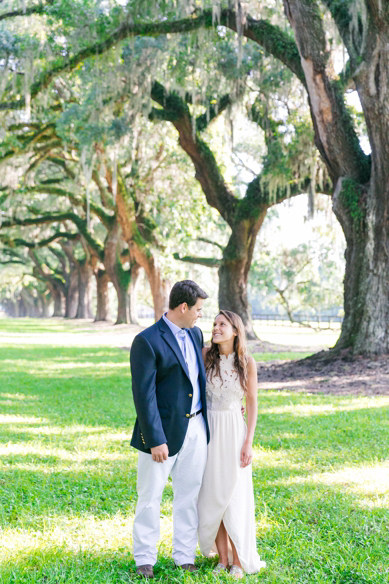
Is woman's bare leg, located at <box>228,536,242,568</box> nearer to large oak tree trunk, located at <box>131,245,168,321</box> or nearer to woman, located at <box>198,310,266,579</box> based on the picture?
woman, located at <box>198,310,266,579</box>

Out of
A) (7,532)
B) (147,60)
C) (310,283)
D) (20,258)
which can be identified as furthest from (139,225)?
(20,258)

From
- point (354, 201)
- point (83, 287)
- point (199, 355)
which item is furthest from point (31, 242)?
point (199, 355)

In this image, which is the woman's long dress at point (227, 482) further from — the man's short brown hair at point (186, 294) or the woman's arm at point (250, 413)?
the man's short brown hair at point (186, 294)

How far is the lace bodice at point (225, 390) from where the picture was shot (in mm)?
3420

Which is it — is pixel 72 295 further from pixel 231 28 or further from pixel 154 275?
pixel 231 28

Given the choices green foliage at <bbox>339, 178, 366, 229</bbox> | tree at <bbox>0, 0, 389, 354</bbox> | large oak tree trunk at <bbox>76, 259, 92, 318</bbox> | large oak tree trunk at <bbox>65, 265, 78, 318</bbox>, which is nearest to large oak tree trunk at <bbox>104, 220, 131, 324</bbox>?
large oak tree trunk at <bbox>76, 259, 92, 318</bbox>

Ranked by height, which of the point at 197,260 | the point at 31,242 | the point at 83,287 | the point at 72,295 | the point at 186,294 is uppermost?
the point at 31,242

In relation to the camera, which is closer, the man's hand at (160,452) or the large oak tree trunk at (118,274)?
the man's hand at (160,452)

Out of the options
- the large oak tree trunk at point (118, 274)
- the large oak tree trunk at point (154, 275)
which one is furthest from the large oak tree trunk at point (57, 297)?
the large oak tree trunk at point (154, 275)

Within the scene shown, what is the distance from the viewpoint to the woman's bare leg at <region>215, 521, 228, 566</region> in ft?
11.1

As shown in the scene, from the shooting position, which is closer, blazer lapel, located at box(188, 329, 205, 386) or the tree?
blazer lapel, located at box(188, 329, 205, 386)

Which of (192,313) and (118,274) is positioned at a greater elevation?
(118,274)

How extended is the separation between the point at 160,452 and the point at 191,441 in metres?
0.21

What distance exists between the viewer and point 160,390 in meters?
3.33
